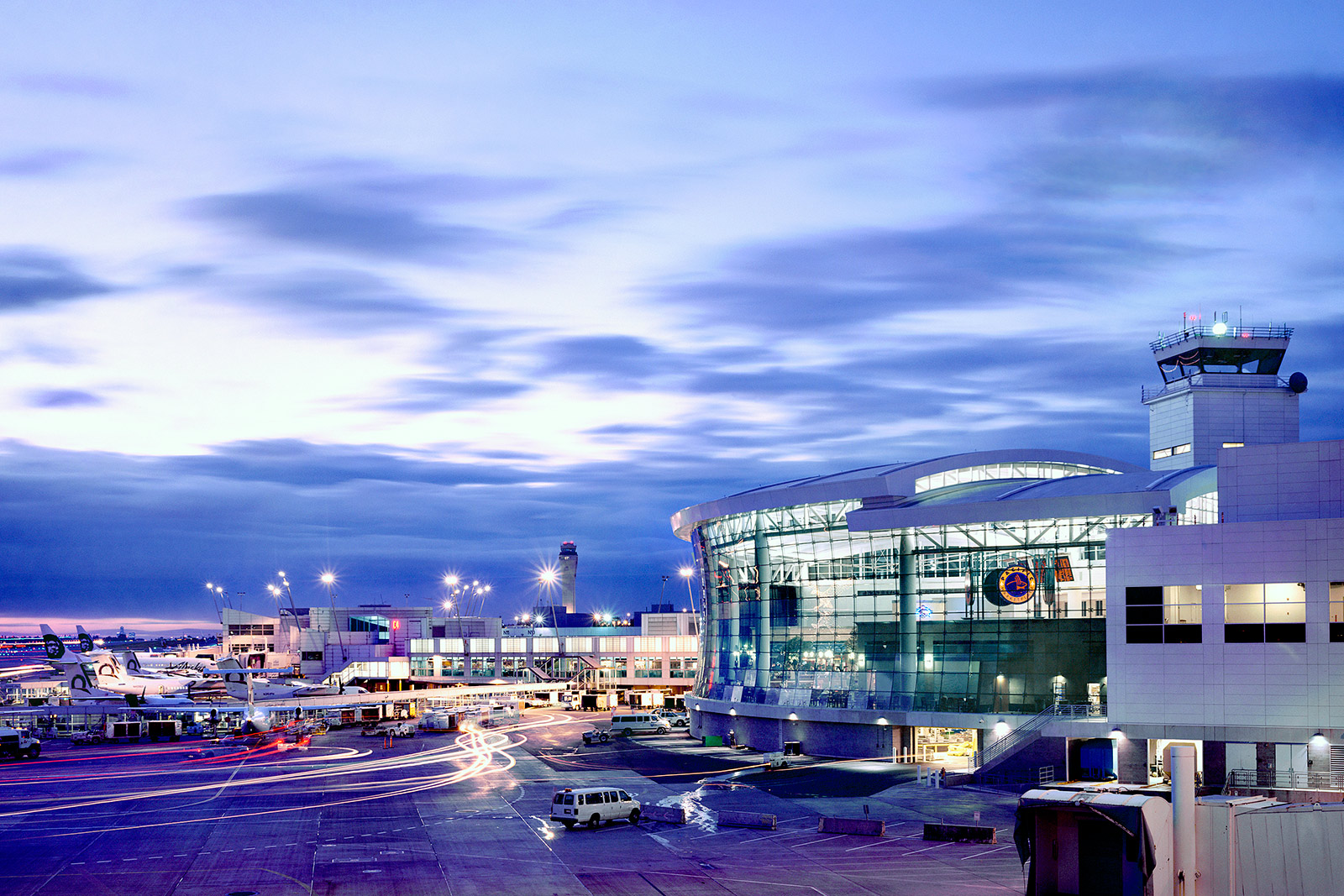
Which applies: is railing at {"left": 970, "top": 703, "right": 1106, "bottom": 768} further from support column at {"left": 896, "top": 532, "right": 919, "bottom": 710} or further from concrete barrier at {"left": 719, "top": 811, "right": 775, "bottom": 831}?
concrete barrier at {"left": 719, "top": 811, "right": 775, "bottom": 831}

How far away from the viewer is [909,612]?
312 ft

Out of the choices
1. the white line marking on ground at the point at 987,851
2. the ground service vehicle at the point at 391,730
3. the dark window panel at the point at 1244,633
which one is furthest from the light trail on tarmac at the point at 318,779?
the dark window panel at the point at 1244,633

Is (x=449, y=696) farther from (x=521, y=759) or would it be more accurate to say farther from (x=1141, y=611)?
(x=1141, y=611)

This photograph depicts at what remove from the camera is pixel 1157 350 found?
11819cm

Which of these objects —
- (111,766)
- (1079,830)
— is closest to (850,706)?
(111,766)

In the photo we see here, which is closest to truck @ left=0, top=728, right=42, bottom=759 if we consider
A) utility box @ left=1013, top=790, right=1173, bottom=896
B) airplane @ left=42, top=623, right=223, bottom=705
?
airplane @ left=42, top=623, right=223, bottom=705

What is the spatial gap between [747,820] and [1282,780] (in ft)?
97.7

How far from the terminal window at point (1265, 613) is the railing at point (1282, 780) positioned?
7.12 meters

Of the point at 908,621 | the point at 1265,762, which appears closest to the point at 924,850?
the point at 1265,762

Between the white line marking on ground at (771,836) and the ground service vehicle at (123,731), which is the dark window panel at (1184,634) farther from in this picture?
the ground service vehicle at (123,731)

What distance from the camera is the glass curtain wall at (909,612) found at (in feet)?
285

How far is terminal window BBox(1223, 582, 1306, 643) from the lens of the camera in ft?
228

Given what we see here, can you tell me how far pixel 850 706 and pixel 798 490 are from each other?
1767 cm

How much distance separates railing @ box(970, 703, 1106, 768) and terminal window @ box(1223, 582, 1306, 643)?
11570 millimetres
